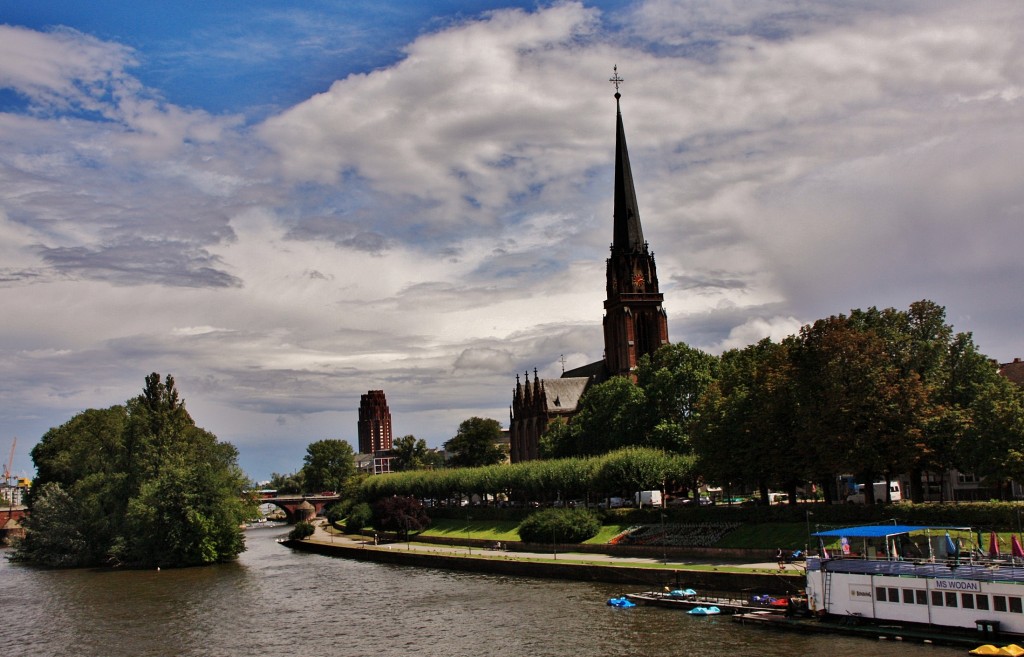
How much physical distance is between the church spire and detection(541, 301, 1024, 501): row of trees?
70.0 m

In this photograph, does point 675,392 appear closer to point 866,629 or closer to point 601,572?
point 601,572

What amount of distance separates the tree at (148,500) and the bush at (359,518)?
25708mm

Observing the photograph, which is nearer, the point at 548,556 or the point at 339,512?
the point at 548,556

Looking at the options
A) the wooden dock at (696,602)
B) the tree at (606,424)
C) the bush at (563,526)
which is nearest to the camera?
the wooden dock at (696,602)

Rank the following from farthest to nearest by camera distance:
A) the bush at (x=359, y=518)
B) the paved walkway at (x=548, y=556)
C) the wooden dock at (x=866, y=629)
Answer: the bush at (x=359, y=518)
the paved walkway at (x=548, y=556)
the wooden dock at (x=866, y=629)

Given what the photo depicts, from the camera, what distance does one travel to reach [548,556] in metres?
86.6

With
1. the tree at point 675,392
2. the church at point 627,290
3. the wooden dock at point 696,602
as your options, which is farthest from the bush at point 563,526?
the church at point 627,290

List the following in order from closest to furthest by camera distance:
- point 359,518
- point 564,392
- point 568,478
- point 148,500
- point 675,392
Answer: point 148,500, point 568,478, point 675,392, point 359,518, point 564,392

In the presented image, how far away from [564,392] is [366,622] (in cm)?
12149

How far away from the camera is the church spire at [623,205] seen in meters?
163

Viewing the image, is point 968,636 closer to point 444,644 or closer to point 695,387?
point 444,644

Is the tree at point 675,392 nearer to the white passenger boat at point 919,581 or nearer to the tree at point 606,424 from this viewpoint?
the tree at point 606,424

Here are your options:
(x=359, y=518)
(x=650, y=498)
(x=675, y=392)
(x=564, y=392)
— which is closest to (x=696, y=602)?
(x=650, y=498)

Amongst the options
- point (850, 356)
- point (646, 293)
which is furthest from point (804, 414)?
point (646, 293)
